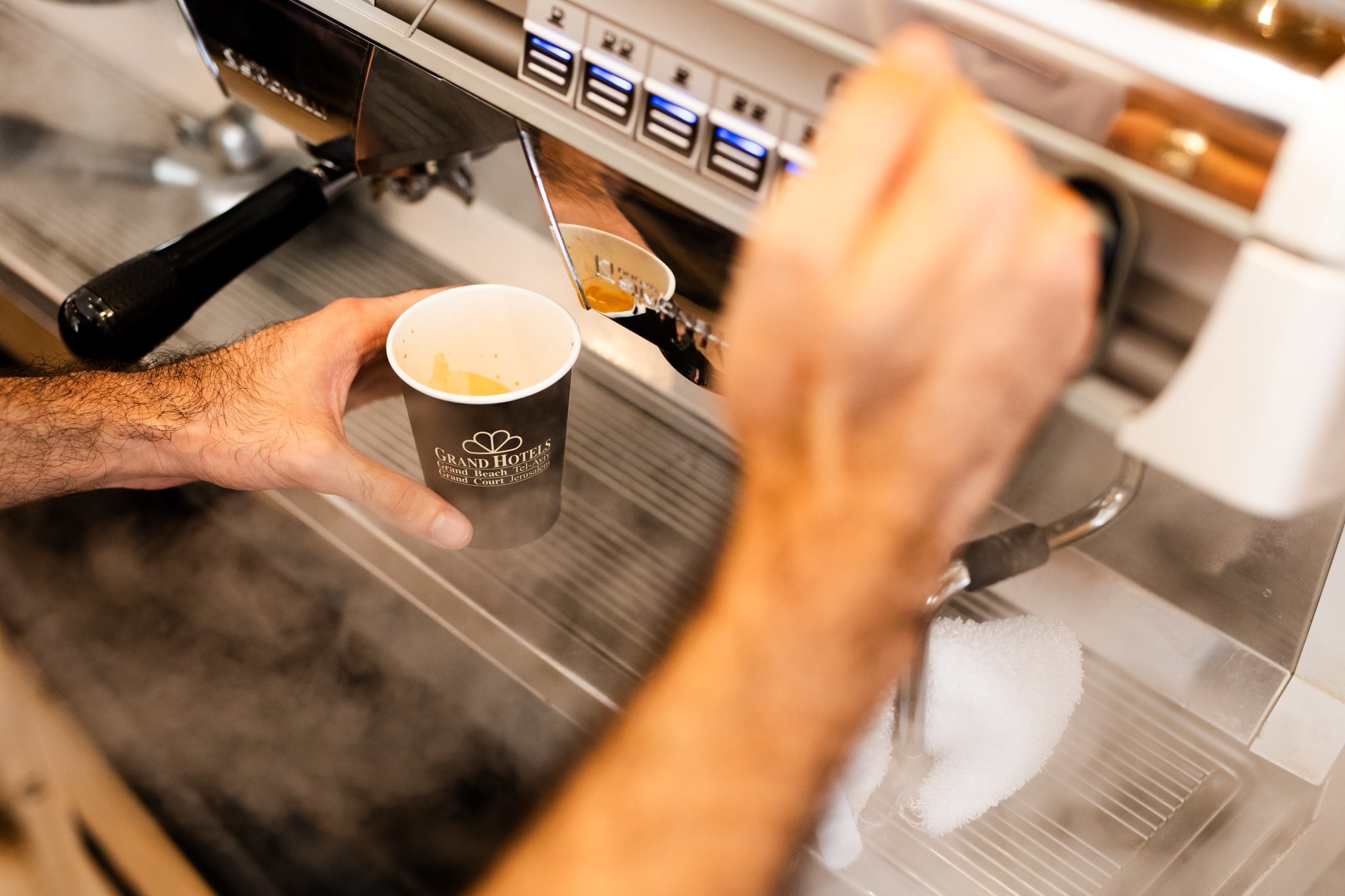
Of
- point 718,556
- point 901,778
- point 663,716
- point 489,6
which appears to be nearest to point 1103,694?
point 901,778

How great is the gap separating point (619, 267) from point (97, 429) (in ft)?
1.40

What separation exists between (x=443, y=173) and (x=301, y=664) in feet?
1.43

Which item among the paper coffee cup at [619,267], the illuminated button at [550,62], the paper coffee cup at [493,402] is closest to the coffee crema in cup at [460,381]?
the paper coffee cup at [493,402]

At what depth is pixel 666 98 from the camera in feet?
1.35

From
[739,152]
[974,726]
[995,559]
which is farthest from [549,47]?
[974,726]

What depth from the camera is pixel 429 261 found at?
0.96m

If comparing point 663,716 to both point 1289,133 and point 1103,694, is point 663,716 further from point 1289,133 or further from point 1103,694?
point 1103,694

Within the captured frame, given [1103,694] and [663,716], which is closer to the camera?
[663,716]

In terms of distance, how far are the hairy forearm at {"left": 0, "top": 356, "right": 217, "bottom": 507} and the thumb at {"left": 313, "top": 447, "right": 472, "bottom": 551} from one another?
0.15 metres

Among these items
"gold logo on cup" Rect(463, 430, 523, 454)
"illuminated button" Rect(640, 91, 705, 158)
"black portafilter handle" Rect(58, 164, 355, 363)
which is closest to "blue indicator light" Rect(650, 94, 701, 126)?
"illuminated button" Rect(640, 91, 705, 158)

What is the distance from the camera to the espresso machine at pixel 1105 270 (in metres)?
0.30

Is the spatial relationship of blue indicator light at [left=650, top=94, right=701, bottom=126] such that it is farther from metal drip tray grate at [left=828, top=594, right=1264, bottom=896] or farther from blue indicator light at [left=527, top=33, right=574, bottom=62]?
metal drip tray grate at [left=828, top=594, right=1264, bottom=896]

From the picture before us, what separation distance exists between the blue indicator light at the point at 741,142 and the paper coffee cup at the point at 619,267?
12cm

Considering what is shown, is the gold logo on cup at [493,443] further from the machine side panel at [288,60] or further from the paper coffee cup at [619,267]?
the machine side panel at [288,60]
